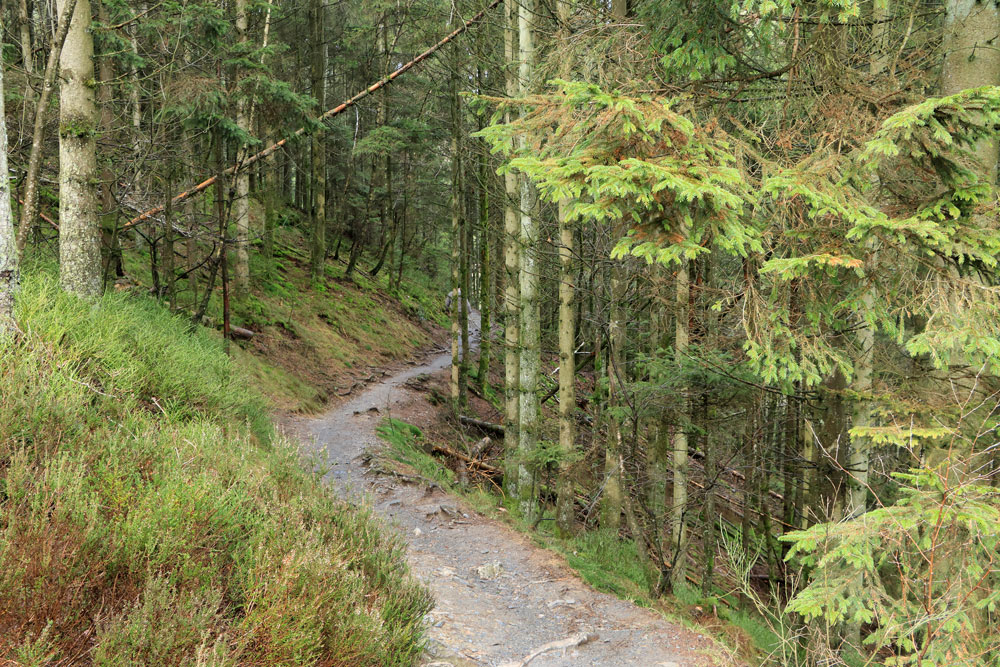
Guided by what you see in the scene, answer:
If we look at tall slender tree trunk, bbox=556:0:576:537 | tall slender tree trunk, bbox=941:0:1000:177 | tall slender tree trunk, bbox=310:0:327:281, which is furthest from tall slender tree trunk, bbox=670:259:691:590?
tall slender tree trunk, bbox=310:0:327:281

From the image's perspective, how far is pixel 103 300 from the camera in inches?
287

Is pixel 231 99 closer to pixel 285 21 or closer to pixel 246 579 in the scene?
pixel 246 579

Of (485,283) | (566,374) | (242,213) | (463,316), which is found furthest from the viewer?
(485,283)

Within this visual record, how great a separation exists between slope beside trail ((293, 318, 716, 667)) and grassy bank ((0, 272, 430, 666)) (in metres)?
0.81

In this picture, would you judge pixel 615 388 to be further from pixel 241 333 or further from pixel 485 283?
pixel 241 333

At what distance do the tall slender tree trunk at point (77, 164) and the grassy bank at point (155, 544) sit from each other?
137 cm

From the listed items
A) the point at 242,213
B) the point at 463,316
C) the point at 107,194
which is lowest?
the point at 463,316

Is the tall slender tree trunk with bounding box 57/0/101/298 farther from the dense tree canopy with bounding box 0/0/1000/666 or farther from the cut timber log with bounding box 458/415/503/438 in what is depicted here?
the cut timber log with bounding box 458/415/503/438

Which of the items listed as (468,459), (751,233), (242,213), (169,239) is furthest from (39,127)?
(242,213)

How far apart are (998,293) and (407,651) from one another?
4666 mm

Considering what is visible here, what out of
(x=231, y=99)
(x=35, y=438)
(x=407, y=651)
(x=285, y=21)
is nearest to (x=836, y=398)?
(x=407, y=651)

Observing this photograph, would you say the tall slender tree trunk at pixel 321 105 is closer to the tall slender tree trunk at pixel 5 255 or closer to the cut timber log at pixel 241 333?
the cut timber log at pixel 241 333

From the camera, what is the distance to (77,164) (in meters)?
6.95

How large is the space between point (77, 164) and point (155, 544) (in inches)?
229
